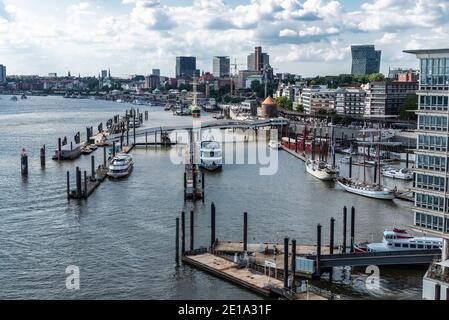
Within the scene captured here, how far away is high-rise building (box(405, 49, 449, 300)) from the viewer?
16031 mm

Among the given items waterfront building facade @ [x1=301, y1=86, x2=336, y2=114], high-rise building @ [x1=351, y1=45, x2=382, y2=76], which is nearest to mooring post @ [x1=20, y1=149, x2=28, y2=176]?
waterfront building facade @ [x1=301, y1=86, x2=336, y2=114]

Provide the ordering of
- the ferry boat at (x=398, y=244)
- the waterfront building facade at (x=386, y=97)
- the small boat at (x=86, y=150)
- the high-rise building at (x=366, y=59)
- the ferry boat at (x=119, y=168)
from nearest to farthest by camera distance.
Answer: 1. the ferry boat at (x=398, y=244)
2. the ferry boat at (x=119, y=168)
3. the small boat at (x=86, y=150)
4. the waterfront building facade at (x=386, y=97)
5. the high-rise building at (x=366, y=59)

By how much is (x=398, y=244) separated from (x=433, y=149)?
5176mm

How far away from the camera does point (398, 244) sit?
20688 millimetres

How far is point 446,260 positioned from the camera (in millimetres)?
15484

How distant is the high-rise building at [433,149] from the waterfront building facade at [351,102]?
62265 millimetres

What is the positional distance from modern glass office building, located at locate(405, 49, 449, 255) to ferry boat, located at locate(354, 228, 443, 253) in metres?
3.69

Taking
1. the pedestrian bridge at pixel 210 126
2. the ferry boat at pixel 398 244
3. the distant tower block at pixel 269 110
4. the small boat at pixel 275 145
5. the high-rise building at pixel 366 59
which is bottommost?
the ferry boat at pixel 398 244

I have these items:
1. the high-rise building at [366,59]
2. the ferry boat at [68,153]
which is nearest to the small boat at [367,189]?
the ferry boat at [68,153]

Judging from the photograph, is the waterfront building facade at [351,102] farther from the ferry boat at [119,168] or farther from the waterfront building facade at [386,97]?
the ferry boat at [119,168]

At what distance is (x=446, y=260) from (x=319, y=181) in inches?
838

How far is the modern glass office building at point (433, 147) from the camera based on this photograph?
52.6 ft

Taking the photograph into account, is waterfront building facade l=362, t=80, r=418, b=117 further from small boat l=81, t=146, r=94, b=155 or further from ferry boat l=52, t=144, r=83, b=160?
ferry boat l=52, t=144, r=83, b=160
